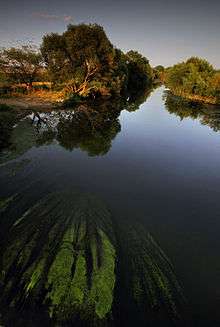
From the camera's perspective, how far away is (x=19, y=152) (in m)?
20.0

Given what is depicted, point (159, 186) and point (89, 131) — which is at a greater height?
point (159, 186)

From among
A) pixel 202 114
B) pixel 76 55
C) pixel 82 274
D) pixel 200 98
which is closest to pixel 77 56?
pixel 76 55

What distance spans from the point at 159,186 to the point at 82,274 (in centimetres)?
944

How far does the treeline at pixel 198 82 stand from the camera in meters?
61.3

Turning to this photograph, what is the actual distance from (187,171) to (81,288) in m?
14.0

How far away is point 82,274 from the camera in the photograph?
8.84 metres

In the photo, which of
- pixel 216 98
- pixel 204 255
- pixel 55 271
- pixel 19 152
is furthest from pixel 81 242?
pixel 216 98

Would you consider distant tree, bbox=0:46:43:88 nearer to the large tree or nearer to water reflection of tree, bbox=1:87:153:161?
the large tree

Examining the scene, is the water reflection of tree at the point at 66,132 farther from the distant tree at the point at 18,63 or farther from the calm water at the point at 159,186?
the distant tree at the point at 18,63

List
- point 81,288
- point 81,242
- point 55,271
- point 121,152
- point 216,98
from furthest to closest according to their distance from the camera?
point 216,98 → point 121,152 → point 81,242 → point 55,271 → point 81,288

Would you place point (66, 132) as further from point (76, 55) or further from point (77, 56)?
point (76, 55)

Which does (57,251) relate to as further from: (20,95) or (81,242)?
(20,95)

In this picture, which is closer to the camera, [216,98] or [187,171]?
[187,171]

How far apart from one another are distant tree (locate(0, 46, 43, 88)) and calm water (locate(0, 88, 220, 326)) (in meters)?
25.5
